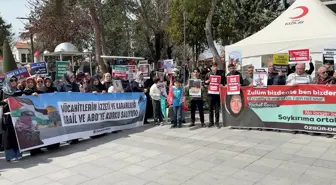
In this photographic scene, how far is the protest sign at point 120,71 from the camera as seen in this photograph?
9.96 metres

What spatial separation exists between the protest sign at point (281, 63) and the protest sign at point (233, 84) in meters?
1.09

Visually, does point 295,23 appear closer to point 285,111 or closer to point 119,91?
point 285,111

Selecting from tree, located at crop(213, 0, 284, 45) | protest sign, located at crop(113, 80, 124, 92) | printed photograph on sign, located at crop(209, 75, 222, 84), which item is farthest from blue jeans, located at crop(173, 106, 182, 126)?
tree, located at crop(213, 0, 284, 45)

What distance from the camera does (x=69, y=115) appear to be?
7.69m

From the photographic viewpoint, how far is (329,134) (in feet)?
25.6

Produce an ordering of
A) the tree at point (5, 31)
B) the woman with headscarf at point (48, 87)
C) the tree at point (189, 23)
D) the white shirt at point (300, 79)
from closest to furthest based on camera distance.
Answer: the woman with headscarf at point (48, 87), the white shirt at point (300, 79), the tree at point (189, 23), the tree at point (5, 31)

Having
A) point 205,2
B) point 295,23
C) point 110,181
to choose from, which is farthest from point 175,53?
point 110,181

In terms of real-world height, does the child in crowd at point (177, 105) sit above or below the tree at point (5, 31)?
below

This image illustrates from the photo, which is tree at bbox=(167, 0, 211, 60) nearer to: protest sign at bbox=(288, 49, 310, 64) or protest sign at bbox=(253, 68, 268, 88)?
protest sign at bbox=(288, 49, 310, 64)

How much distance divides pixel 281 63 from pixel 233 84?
1.44 m

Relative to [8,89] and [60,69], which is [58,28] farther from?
[8,89]

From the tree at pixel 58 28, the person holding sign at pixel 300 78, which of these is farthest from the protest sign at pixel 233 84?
the tree at pixel 58 28

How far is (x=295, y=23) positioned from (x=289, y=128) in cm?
499

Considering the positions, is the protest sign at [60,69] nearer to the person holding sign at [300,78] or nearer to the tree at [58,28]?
the person holding sign at [300,78]
